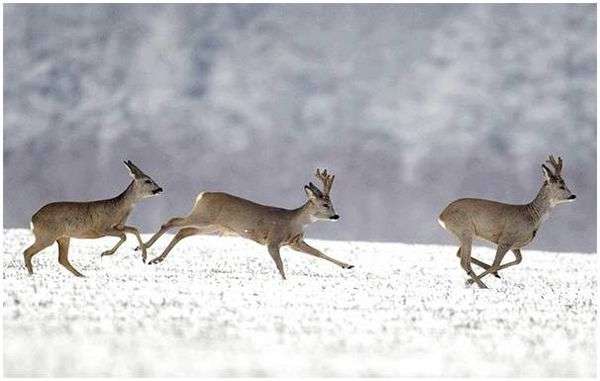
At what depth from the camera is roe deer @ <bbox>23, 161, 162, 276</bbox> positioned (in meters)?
11.4

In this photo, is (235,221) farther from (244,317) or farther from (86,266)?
(244,317)

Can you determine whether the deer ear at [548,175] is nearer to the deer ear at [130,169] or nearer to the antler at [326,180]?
the antler at [326,180]

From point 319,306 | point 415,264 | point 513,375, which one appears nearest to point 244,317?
point 319,306

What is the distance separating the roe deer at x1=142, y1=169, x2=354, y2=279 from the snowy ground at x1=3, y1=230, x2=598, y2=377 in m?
0.43

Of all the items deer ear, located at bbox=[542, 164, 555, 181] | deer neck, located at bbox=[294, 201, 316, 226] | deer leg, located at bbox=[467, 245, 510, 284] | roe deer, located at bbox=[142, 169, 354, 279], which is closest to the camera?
deer leg, located at bbox=[467, 245, 510, 284]

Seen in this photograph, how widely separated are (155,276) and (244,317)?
353 cm

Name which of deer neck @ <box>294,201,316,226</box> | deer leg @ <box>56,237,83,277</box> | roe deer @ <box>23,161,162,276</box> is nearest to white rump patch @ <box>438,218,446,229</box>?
deer neck @ <box>294,201,316,226</box>

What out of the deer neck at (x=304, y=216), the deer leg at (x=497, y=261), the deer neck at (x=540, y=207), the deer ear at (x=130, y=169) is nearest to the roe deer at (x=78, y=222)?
the deer ear at (x=130, y=169)

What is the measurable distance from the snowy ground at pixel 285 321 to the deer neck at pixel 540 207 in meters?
0.75

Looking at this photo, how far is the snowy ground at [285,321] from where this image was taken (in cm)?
616

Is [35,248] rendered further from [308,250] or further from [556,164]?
[556,164]

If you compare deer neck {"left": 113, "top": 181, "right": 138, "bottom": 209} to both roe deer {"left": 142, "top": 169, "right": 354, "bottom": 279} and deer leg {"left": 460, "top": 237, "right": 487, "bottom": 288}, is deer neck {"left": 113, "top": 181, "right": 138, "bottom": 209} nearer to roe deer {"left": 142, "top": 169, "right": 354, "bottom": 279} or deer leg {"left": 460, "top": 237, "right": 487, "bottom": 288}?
roe deer {"left": 142, "top": 169, "right": 354, "bottom": 279}

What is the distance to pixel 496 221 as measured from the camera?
12.2 meters

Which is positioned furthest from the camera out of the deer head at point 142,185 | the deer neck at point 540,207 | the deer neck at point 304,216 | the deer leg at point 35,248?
the deer neck at point 304,216
